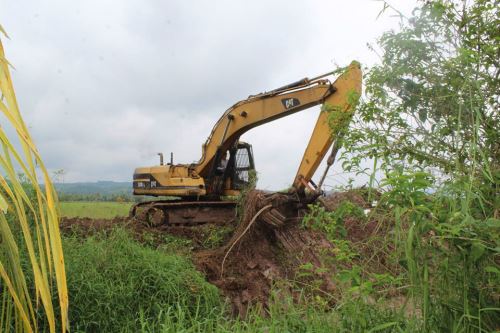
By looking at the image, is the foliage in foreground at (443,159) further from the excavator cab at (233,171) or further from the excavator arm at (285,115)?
the excavator cab at (233,171)

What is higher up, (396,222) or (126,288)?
(396,222)

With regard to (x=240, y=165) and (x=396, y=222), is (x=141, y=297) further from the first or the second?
(x=240, y=165)

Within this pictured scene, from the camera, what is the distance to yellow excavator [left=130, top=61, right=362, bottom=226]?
7723 millimetres

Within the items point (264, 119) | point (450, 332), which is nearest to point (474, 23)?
point (450, 332)

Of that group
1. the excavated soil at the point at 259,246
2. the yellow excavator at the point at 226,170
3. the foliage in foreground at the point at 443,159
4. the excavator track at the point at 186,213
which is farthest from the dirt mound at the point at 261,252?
the foliage in foreground at the point at 443,159

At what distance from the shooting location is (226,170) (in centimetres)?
934

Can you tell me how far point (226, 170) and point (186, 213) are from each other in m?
1.16

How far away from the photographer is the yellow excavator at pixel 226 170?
7.72 metres

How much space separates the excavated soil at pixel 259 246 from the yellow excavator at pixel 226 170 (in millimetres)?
565

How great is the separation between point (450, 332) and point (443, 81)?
3.87 feet

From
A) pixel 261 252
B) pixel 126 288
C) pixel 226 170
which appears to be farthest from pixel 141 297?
pixel 226 170

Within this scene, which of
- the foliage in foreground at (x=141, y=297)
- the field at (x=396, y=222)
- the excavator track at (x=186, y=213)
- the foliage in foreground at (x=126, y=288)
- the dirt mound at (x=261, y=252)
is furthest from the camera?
the excavator track at (x=186, y=213)

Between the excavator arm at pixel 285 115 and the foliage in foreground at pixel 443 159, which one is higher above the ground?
the excavator arm at pixel 285 115

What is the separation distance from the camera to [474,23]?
224 centimetres
